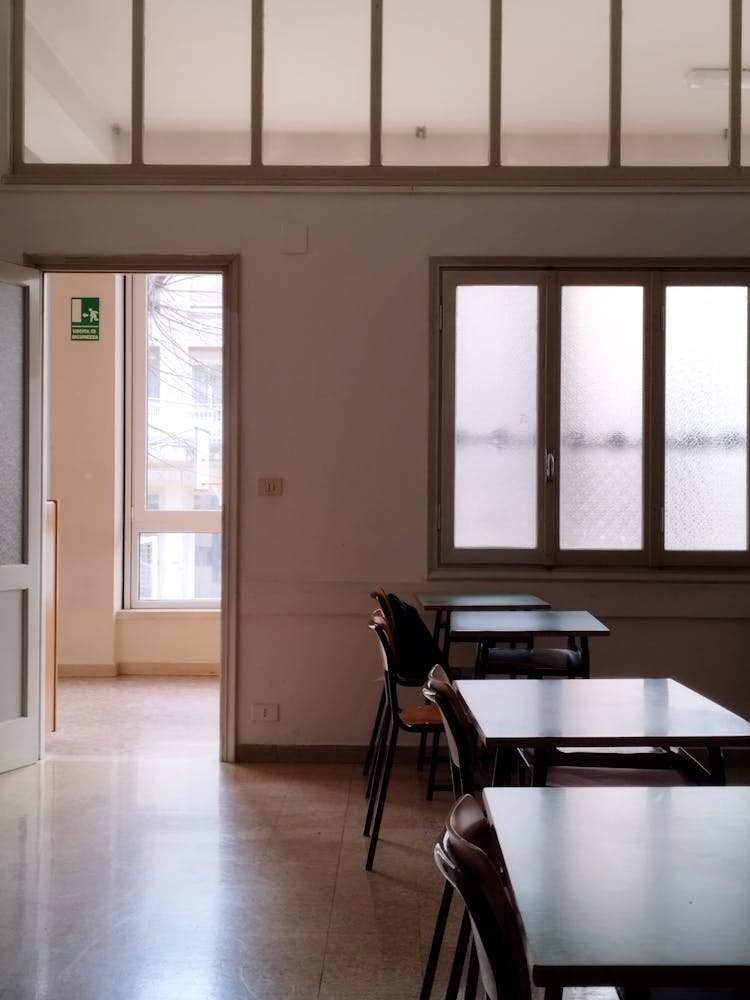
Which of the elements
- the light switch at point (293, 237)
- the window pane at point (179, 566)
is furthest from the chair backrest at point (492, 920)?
the window pane at point (179, 566)

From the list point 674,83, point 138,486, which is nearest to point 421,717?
point 674,83

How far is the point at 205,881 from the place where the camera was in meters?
3.41

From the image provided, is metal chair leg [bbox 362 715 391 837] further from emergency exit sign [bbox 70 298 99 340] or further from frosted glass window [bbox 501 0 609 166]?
emergency exit sign [bbox 70 298 99 340]

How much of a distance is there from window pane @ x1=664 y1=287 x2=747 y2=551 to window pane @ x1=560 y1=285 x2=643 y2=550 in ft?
0.56

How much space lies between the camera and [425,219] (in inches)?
198

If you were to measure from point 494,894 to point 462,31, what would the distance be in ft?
15.4

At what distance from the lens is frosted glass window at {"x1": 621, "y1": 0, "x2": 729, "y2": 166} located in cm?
499

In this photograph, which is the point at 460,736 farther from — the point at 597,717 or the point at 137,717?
the point at 137,717

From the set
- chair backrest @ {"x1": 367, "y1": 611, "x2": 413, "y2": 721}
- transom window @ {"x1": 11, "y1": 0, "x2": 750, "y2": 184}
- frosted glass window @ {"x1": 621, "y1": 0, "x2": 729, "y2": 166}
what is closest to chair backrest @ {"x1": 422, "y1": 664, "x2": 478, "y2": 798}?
chair backrest @ {"x1": 367, "y1": 611, "x2": 413, "y2": 721}

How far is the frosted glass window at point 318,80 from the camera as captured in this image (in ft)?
16.3

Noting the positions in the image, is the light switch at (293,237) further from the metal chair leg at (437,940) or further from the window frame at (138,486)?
the metal chair leg at (437,940)

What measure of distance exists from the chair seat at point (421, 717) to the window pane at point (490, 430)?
1.34 meters

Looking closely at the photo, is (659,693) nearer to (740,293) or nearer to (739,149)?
(740,293)

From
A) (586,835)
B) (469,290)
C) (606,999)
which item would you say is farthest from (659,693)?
(469,290)
